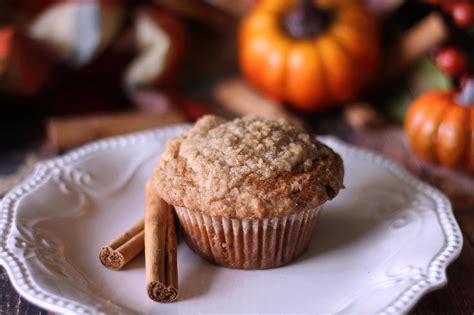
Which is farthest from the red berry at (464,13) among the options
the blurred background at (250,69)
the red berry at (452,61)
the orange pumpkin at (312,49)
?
the orange pumpkin at (312,49)

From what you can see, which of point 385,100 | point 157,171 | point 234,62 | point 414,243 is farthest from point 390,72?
point 157,171

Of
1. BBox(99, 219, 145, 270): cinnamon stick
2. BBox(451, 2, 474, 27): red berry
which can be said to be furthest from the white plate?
BBox(451, 2, 474, 27): red berry

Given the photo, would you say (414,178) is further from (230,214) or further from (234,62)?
(234,62)

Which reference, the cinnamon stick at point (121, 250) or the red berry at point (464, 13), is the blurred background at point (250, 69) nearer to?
the red berry at point (464, 13)

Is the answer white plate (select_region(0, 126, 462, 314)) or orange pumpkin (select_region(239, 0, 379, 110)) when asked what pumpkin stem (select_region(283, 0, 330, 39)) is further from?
white plate (select_region(0, 126, 462, 314))

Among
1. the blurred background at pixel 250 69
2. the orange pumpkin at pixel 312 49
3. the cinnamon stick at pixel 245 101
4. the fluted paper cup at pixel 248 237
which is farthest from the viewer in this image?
the cinnamon stick at pixel 245 101
